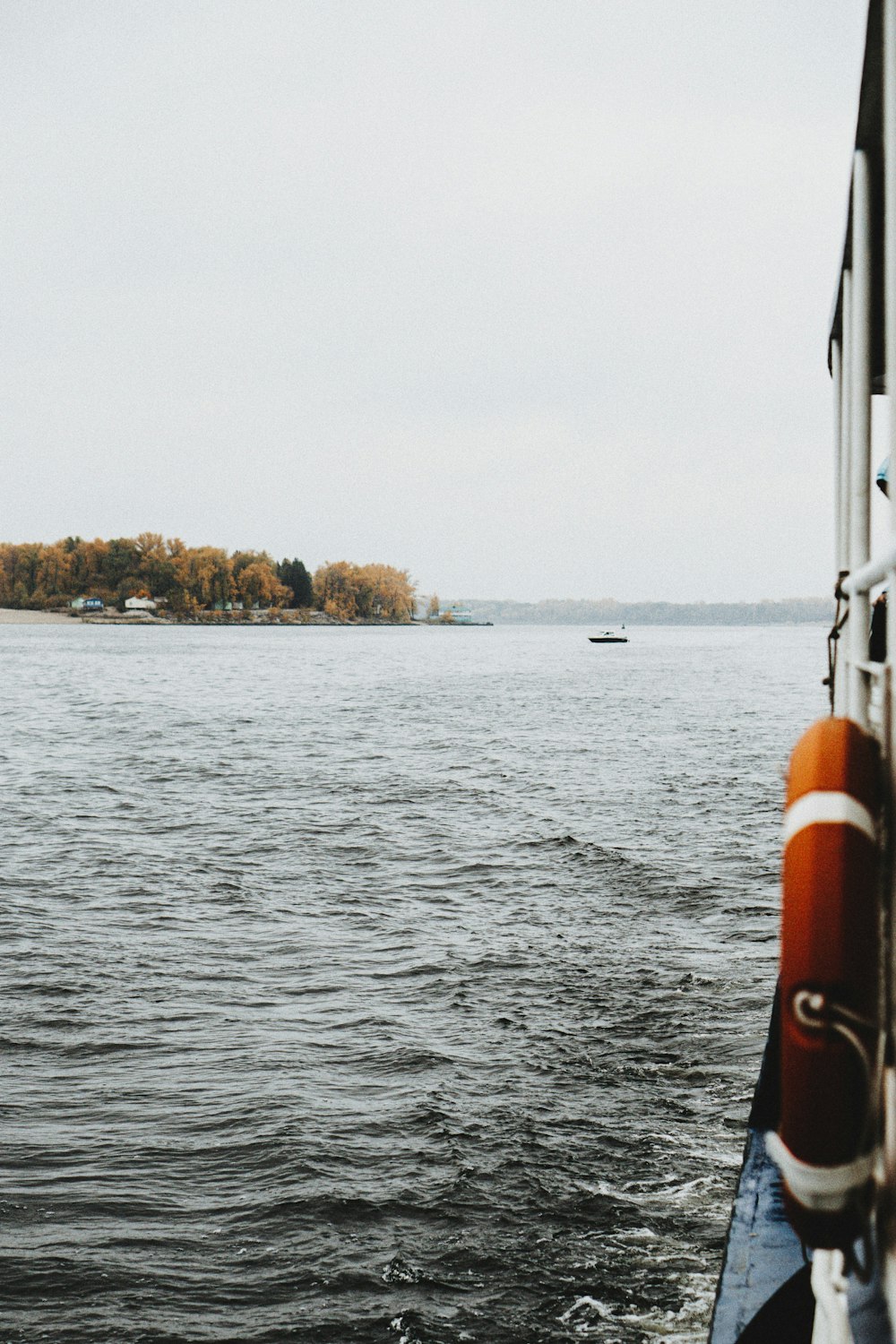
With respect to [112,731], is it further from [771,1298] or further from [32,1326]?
[771,1298]

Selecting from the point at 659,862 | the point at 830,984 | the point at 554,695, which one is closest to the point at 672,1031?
the point at 659,862

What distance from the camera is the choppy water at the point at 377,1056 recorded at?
21.2 ft

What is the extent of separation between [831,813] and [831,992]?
32cm

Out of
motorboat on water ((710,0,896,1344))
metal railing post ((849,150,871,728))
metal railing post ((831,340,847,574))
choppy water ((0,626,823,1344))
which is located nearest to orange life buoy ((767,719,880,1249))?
motorboat on water ((710,0,896,1344))

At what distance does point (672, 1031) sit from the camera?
10.2 meters

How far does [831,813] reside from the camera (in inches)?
82.3

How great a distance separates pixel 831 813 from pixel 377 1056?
8.19 metres

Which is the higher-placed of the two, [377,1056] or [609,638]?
[609,638]

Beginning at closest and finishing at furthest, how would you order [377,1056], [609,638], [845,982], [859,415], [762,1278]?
[845,982]
[859,415]
[762,1278]
[377,1056]
[609,638]

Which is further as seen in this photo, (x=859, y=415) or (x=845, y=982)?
(x=859, y=415)

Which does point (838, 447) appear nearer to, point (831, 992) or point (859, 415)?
point (859, 415)

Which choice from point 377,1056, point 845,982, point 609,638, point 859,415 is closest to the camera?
point 845,982

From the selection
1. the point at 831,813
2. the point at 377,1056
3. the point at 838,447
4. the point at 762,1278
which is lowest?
the point at 377,1056

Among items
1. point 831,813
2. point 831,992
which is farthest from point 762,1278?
point 831,813
